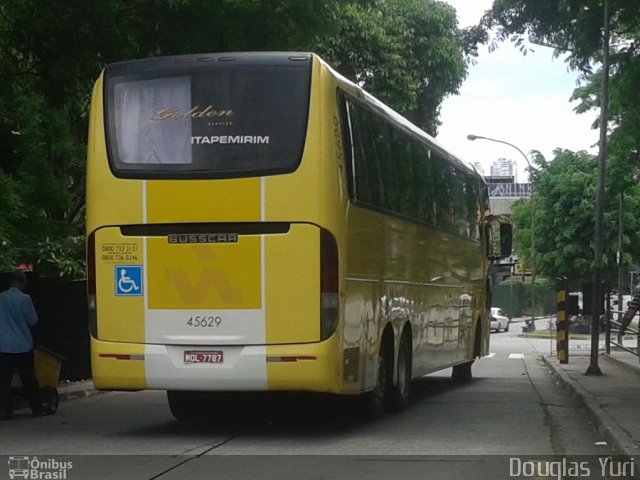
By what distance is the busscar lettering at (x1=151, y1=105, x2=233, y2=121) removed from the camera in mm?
12258

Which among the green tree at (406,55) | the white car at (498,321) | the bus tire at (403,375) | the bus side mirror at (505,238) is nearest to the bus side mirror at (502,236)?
the bus side mirror at (505,238)

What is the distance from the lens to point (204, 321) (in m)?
12.1

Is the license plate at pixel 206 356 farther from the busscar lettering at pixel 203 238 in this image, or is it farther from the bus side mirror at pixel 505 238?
the bus side mirror at pixel 505 238

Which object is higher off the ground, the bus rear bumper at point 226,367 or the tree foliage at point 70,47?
the tree foliage at point 70,47

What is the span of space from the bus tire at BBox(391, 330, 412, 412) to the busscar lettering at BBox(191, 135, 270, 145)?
13.7 ft

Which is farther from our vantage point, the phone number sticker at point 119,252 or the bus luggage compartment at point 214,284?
the phone number sticker at point 119,252

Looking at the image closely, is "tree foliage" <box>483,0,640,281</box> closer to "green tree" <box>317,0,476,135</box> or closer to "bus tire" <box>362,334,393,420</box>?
"green tree" <box>317,0,476,135</box>

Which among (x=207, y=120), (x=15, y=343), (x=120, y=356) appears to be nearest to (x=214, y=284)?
(x=120, y=356)

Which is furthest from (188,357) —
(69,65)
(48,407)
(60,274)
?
(60,274)

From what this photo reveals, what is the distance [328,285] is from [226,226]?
3.87 feet

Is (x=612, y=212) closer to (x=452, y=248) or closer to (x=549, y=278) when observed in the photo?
(x=549, y=278)

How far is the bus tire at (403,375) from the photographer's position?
1509 cm

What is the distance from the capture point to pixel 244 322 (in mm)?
12055

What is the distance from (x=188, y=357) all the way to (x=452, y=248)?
24.6 ft
